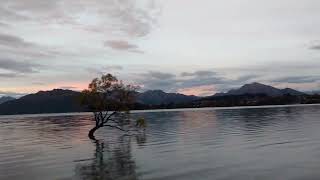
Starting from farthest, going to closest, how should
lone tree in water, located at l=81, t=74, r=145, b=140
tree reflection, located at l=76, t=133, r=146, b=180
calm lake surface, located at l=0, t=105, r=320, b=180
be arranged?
1. lone tree in water, located at l=81, t=74, r=145, b=140
2. tree reflection, located at l=76, t=133, r=146, b=180
3. calm lake surface, located at l=0, t=105, r=320, b=180

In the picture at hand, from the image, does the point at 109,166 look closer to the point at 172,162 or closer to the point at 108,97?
the point at 172,162

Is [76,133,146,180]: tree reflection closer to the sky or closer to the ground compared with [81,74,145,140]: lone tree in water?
closer to the ground

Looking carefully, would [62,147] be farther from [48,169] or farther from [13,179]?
[13,179]

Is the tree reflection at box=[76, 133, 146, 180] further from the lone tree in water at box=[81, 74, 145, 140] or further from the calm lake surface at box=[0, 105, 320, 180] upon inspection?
the lone tree in water at box=[81, 74, 145, 140]

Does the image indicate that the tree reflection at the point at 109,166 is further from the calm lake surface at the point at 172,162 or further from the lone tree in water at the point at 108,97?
the lone tree in water at the point at 108,97

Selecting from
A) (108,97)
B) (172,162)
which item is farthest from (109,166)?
(108,97)

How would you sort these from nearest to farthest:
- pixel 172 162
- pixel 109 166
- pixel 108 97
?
pixel 109 166, pixel 172 162, pixel 108 97

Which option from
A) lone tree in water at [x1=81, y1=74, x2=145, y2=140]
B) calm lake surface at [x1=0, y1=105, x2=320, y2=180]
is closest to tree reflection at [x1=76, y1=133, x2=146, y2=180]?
calm lake surface at [x1=0, y1=105, x2=320, y2=180]

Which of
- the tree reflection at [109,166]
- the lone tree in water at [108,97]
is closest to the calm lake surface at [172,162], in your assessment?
the tree reflection at [109,166]

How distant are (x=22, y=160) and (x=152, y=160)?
16.7 metres

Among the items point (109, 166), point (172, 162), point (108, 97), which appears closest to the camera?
point (109, 166)

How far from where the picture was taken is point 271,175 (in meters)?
38.4

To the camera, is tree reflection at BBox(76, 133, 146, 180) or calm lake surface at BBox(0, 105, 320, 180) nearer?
calm lake surface at BBox(0, 105, 320, 180)

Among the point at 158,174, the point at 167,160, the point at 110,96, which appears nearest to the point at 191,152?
the point at 167,160
